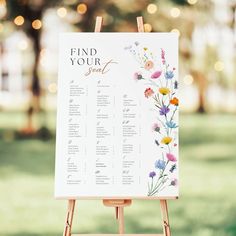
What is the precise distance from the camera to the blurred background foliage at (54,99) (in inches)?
237

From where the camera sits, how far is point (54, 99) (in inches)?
378

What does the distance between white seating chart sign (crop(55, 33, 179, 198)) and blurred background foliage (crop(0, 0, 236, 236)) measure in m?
2.19

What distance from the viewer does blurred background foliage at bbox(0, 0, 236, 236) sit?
6.01 metres

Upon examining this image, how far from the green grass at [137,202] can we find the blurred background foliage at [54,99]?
0.01 metres

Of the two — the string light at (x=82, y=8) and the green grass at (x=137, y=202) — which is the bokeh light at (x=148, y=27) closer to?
the string light at (x=82, y=8)

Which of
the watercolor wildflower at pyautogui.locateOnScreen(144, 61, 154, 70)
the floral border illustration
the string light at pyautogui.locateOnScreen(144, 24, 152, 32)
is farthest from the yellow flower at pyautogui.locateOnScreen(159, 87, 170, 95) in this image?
the string light at pyautogui.locateOnScreen(144, 24, 152, 32)

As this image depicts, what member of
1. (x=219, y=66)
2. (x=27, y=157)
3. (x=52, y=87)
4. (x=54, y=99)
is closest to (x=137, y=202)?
(x=27, y=157)

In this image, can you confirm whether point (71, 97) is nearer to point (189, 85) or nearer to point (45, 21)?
Result: point (45, 21)

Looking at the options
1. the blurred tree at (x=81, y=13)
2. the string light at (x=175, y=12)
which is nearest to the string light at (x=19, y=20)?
the blurred tree at (x=81, y=13)

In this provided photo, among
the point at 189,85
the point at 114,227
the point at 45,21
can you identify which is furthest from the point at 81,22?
the point at 114,227

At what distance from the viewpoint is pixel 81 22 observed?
321 inches

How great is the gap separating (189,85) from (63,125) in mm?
6418

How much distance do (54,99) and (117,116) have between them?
20.8ft

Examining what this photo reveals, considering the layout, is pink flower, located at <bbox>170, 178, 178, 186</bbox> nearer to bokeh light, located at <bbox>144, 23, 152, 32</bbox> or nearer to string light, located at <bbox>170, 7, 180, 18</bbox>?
bokeh light, located at <bbox>144, 23, 152, 32</bbox>
